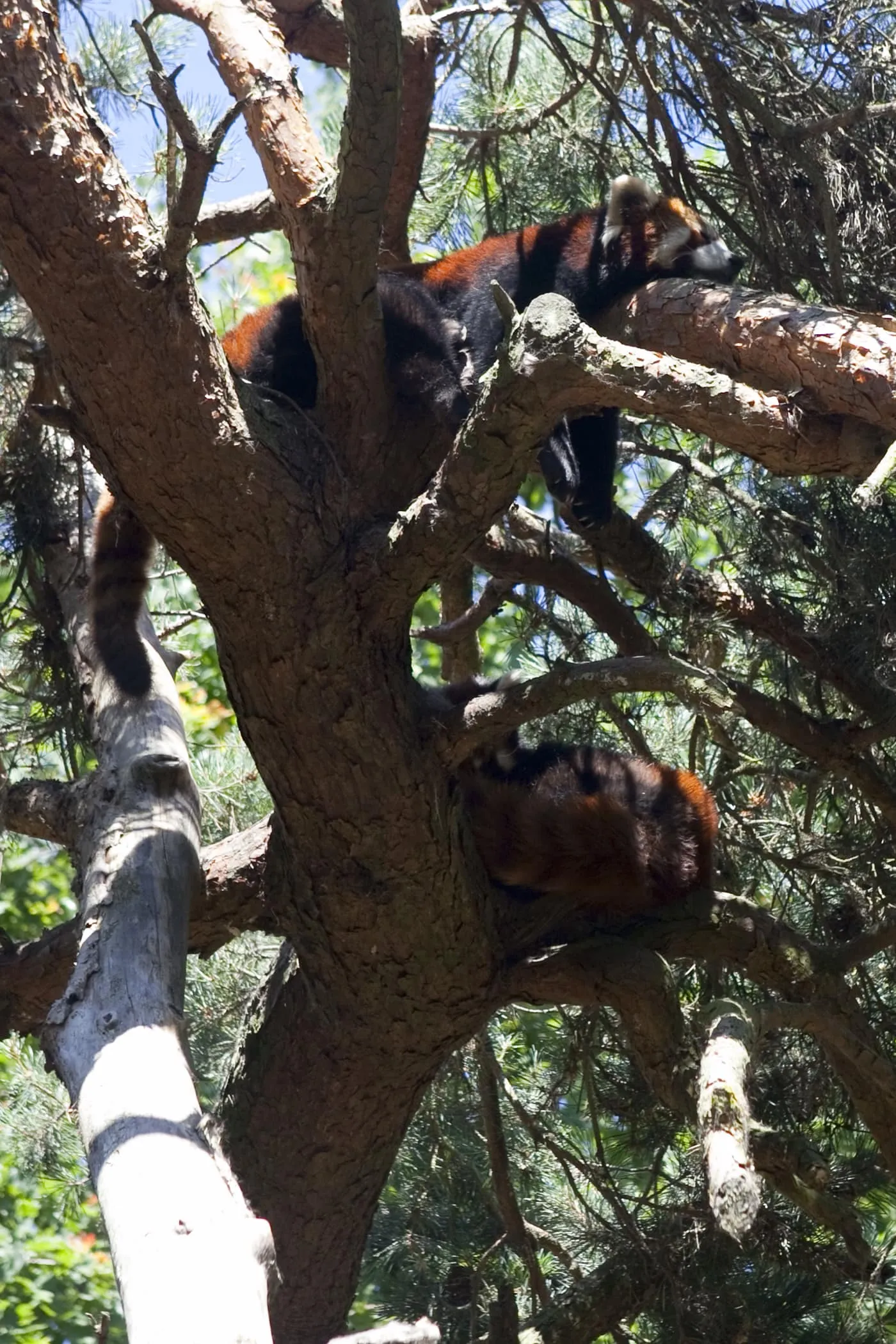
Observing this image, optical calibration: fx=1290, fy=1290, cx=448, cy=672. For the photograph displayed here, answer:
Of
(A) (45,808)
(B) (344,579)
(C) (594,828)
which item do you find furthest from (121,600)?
(C) (594,828)

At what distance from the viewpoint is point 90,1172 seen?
136 centimetres

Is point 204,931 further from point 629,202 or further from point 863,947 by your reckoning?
point 629,202

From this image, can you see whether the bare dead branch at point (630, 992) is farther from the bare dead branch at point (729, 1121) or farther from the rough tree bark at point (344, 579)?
the bare dead branch at point (729, 1121)

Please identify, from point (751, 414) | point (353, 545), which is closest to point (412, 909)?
point (353, 545)

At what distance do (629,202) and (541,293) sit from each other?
0.40 m

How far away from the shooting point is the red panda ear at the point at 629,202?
2986mm

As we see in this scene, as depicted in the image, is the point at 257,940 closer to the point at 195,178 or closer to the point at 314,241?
the point at 314,241

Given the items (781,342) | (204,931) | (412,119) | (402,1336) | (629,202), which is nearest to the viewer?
(402,1336)

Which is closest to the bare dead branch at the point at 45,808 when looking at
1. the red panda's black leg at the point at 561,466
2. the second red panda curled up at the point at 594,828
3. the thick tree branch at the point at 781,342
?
the second red panda curled up at the point at 594,828

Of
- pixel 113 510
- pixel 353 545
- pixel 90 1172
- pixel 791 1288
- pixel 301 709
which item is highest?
pixel 113 510

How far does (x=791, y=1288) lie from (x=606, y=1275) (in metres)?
0.37

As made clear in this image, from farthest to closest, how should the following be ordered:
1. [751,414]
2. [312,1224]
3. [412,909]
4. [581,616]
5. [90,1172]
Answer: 1. [581,616]
2. [312,1224]
3. [412,909]
4. [751,414]
5. [90,1172]

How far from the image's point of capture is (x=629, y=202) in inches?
120

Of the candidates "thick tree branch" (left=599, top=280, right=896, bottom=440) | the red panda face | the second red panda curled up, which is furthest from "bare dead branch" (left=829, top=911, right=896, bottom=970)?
the red panda face
